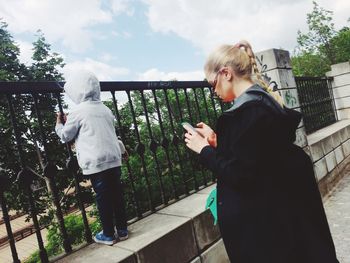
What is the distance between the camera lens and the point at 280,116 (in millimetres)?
1482

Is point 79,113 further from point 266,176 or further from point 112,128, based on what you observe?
point 266,176

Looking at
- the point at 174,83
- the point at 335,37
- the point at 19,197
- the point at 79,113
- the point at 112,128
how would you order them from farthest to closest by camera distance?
the point at 335,37 → the point at 19,197 → the point at 174,83 → the point at 112,128 → the point at 79,113

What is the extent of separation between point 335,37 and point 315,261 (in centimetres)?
2664

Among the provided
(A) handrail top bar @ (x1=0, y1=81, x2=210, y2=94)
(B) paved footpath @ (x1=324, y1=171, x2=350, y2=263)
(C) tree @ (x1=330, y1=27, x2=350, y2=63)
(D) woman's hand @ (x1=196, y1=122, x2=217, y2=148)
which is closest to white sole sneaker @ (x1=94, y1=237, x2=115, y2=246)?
(D) woman's hand @ (x1=196, y1=122, x2=217, y2=148)

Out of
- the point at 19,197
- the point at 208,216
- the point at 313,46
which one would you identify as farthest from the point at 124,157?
the point at 313,46

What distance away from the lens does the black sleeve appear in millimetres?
1438

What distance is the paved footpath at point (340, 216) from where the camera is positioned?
3262 mm

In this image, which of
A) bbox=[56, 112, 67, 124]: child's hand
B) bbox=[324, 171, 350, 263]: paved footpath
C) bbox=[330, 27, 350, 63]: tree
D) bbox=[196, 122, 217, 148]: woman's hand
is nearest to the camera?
bbox=[196, 122, 217, 148]: woman's hand

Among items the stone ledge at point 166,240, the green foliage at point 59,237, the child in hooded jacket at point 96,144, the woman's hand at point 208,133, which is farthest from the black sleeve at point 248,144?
the green foliage at point 59,237

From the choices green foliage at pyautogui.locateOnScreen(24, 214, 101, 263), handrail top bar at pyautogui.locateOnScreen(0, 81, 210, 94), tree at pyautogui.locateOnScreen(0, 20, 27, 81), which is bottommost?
green foliage at pyautogui.locateOnScreen(24, 214, 101, 263)

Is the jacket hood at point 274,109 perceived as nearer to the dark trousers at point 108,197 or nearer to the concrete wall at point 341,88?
the dark trousers at point 108,197

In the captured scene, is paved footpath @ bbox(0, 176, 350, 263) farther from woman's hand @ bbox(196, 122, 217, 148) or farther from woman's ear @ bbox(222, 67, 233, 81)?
woman's ear @ bbox(222, 67, 233, 81)

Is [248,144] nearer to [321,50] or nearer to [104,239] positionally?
[104,239]

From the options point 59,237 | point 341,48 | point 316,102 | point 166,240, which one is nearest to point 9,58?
point 59,237
